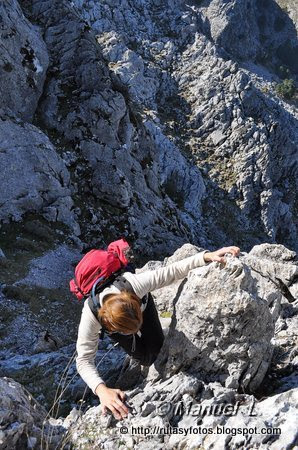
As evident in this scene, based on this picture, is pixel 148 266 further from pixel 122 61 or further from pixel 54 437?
pixel 122 61

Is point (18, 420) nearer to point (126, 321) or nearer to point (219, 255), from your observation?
point (126, 321)

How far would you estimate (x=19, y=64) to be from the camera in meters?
27.7

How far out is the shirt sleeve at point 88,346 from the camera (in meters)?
5.02

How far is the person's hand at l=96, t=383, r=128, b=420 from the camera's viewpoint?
16.4 ft

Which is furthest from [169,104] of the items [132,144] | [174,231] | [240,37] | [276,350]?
[276,350]

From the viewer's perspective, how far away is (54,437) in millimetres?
5172

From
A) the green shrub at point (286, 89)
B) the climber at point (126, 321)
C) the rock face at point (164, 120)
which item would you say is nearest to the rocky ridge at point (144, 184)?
the rock face at point (164, 120)

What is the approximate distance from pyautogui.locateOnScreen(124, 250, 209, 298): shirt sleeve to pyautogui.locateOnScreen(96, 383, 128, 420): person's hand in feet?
4.31

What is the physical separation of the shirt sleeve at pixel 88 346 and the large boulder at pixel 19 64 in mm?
24631

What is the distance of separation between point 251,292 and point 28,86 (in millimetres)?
27116

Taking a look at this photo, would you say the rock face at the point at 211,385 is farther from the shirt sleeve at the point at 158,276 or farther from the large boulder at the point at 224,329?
the shirt sleeve at the point at 158,276

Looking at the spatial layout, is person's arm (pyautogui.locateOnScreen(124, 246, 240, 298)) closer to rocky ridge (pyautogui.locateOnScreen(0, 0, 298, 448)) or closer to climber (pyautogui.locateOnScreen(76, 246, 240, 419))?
climber (pyautogui.locateOnScreen(76, 246, 240, 419))

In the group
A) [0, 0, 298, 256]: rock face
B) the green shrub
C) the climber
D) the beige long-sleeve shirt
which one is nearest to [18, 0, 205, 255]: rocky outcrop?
[0, 0, 298, 256]: rock face

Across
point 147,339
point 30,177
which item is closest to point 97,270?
point 147,339
